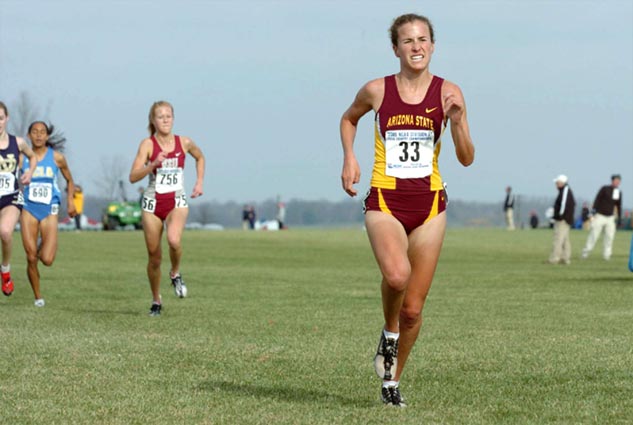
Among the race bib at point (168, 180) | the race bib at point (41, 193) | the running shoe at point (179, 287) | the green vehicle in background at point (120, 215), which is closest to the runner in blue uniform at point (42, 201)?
the race bib at point (41, 193)

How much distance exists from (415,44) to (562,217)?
2482 centimetres

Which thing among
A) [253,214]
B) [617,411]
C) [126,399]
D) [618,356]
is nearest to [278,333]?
[618,356]

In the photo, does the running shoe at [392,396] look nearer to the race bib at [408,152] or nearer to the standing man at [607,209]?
the race bib at [408,152]

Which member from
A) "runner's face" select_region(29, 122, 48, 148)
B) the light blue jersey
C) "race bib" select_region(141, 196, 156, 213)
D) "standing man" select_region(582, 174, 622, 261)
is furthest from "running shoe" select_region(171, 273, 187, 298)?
"standing man" select_region(582, 174, 622, 261)

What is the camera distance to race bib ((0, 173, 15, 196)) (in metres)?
16.2

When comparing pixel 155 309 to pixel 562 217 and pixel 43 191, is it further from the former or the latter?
pixel 562 217

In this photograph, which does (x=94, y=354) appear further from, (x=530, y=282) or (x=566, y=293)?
(x=530, y=282)

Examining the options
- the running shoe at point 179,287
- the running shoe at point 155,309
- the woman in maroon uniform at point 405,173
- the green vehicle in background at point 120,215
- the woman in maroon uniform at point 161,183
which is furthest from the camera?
the green vehicle in background at point 120,215

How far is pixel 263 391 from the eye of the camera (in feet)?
29.0

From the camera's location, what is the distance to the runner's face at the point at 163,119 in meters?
15.1

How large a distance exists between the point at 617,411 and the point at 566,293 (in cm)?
1294

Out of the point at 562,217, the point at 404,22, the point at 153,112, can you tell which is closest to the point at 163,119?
the point at 153,112

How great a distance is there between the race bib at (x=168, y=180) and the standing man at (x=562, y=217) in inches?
722

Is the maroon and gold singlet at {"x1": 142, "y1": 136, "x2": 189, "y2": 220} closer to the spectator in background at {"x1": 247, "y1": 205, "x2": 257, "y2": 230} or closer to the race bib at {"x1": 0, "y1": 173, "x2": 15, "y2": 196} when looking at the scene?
the race bib at {"x1": 0, "y1": 173, "x2": 15, "y2": 196}
